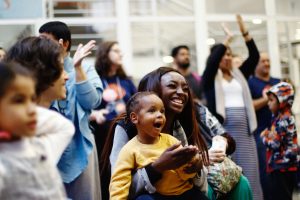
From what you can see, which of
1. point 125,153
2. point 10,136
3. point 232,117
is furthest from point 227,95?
point 10,136

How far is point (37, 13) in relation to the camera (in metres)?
6.10

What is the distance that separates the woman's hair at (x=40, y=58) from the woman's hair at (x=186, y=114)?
85 cm

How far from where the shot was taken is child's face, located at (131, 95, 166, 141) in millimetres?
2730

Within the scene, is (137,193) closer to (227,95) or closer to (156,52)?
(227,95)

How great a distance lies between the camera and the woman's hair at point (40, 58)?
223 cm

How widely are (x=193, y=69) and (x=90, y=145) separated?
3.98 metres

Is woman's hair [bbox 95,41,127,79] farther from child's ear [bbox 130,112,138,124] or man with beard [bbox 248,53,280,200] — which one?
child's ear [bbox 130,112,138,124]

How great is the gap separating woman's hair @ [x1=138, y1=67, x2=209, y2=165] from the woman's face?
0.04m

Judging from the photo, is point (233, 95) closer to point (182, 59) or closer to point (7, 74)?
point (182, 59)

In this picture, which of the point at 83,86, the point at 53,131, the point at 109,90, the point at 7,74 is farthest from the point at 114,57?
the point at 7,74

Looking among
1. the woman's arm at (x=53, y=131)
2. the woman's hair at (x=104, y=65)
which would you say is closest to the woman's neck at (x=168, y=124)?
the woman's arm at (x=53, y=131)

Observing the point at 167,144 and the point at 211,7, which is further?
the point at 211,7

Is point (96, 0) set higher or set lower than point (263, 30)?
higher

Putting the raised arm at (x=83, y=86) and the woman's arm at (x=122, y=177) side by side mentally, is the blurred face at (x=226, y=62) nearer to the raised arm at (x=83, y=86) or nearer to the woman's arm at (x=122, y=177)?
the raised arm at (x=83, y=86)
